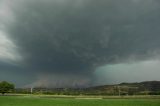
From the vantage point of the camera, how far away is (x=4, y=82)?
15300cm

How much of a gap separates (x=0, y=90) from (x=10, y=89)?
8896 mm

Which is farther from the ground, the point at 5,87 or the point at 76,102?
the point at 5,87

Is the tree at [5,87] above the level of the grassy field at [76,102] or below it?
above

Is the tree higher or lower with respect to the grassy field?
higher

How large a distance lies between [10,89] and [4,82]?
19.2ft

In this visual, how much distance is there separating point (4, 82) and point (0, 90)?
7.20 metres

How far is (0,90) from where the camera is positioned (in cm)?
14700

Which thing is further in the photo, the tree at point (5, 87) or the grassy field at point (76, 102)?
the tree at point (5, 87)

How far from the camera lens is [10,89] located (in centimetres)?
15512

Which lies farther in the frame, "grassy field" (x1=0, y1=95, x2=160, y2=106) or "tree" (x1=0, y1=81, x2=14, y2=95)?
"tree" (x1=0, y1=81, x2=14, y2=95)

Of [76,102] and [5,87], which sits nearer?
[76,102]
